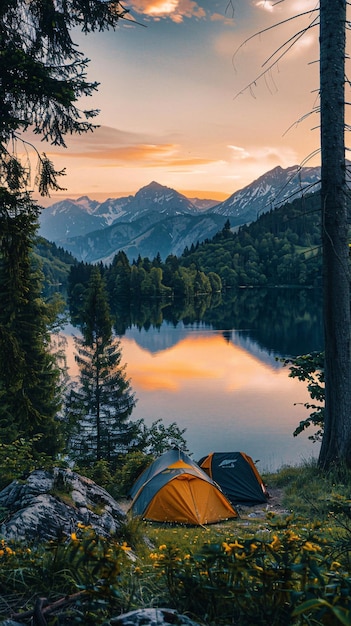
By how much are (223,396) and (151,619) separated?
40.6 meters

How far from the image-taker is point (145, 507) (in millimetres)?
13922

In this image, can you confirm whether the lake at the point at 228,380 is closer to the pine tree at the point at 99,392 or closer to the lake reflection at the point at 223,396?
the lake reflection at the point at 223,396

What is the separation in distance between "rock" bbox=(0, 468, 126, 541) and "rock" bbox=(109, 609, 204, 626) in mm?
2647

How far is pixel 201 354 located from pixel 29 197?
56.8 m

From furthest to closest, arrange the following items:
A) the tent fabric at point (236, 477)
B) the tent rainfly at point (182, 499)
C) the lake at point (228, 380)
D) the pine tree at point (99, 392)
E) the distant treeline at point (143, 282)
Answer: the distant treeline at point (143, 282) < the pine tree at point (99, 392) < the lake at point (228, 380) < the tent fabric at point (236, 477) < the tent rainfly at point (182, 499)

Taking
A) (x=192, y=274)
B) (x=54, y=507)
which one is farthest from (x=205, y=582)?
(x=192, y=274)

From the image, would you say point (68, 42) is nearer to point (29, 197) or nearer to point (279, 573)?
Result: point (29, 197)

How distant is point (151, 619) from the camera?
287cm

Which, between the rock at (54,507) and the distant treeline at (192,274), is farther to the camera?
the distant treeline at (192,274)

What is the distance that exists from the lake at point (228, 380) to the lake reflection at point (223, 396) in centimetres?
6

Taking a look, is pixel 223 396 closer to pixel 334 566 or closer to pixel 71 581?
pixel 71 581

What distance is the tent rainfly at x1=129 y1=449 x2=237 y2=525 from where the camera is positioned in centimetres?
1360

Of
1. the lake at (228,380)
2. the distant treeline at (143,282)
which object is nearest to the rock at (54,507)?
the lake at (228,380)

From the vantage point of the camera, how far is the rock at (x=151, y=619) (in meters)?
2.84
